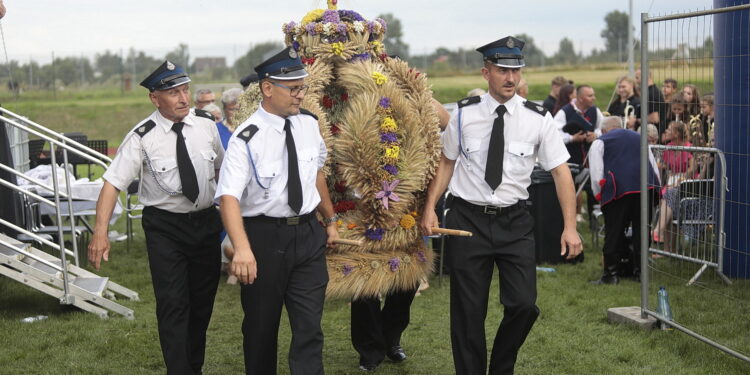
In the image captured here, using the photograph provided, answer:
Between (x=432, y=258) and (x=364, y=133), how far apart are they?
109 cm

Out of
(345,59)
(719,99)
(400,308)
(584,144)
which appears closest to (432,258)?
(400,308)

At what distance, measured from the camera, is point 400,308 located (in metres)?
6.74

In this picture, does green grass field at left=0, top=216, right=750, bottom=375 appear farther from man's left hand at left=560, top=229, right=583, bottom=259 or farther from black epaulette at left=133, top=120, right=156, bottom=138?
black epaulette at left=133, top=120, right=156, bottom=138

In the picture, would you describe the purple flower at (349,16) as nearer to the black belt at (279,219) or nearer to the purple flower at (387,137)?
the purple flower at (387,137)

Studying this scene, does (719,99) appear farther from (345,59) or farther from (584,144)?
(345,59)

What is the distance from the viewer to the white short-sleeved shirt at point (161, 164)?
585cm

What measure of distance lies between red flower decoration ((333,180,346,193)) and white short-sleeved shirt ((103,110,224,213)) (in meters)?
0.82

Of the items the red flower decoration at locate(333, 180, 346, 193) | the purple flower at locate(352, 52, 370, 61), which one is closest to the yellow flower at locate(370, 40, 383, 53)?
the purple flower at locate(352, 52, 370, 61)

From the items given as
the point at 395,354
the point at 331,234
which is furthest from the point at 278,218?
the point at 395,354

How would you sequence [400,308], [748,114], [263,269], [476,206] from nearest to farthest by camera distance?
[263,269] < [476,206] < [400,308] < [748,114]

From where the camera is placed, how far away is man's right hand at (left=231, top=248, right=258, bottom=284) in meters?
4.92

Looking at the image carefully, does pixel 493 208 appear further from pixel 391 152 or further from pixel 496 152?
pixel 391 152

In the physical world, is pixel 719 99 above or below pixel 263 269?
above

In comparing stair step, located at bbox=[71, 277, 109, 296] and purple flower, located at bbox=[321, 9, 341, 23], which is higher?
purple flower, located at bbox=[321, 9, 341, 23]
